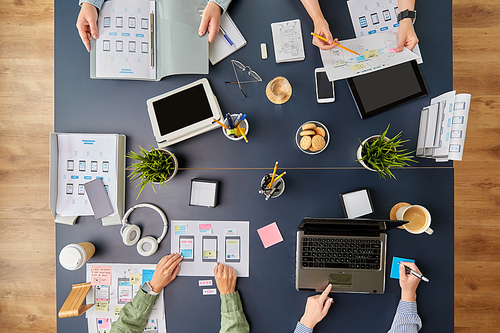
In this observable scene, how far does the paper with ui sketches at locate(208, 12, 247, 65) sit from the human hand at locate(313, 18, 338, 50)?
337mm

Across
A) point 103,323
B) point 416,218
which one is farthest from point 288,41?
point 103,323

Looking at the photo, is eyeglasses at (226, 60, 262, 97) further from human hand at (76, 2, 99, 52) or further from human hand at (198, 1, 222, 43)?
human hand at (76, 2, 99, 52)

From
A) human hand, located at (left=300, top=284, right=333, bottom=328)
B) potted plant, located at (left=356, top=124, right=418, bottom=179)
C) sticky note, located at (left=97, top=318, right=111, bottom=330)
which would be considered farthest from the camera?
sticky note, located at (left=97, top=318, right=111, bottom=330)

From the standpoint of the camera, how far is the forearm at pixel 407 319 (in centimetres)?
110

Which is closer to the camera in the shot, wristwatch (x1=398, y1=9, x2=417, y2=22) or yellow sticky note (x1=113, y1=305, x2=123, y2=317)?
wristwatch (x1=398, y1=9, x2=417, y2=22)

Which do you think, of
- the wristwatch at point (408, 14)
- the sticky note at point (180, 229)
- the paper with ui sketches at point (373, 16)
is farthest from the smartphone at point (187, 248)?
the wristwatch at point (408, 14)

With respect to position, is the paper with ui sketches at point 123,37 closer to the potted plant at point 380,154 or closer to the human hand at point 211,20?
the human hand at point 211,20

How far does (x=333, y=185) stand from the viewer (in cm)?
119

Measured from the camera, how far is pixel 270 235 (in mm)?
1203

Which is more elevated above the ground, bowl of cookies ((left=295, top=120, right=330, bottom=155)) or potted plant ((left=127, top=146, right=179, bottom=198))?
bowl of cookies ((left=295, top=120, right=330, bottom=155))

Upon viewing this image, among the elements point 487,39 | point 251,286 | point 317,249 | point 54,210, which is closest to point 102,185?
point 54,210

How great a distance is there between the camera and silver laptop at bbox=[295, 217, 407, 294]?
1.12 m

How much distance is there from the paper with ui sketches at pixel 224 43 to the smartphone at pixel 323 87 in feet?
1.27

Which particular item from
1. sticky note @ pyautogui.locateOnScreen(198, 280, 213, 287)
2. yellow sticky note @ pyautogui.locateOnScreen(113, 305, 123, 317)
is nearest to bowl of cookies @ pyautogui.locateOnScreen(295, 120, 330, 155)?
sticky note @ pyautogui.locateOnScreen(198, 280, 213, 287)
